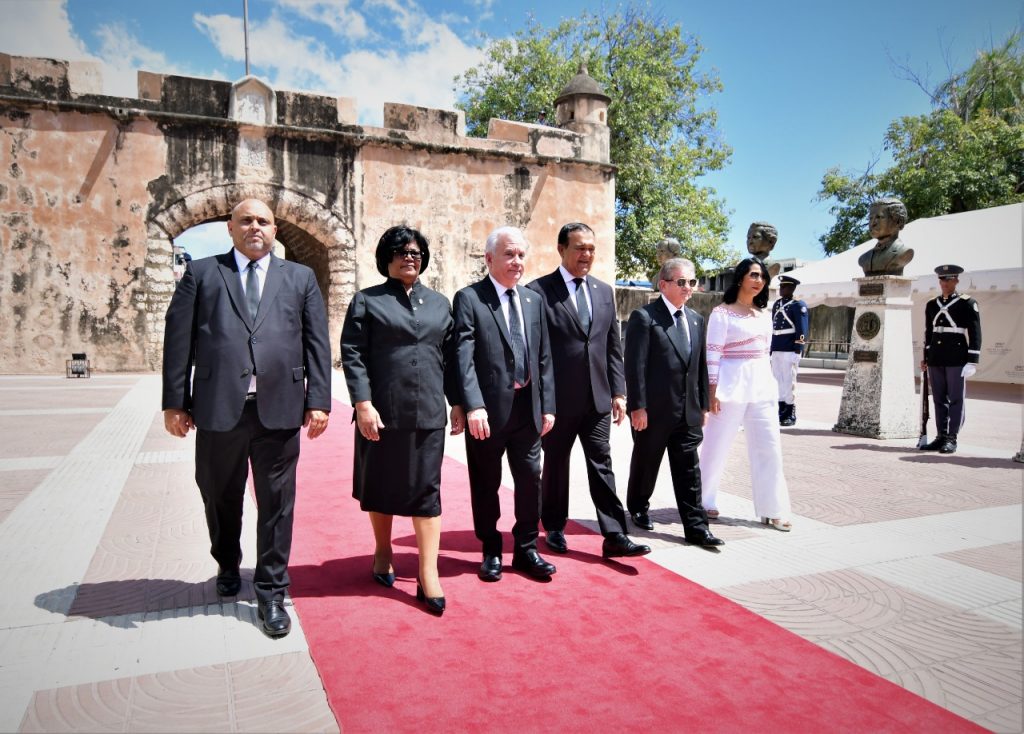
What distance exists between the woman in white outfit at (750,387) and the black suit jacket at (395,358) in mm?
2238

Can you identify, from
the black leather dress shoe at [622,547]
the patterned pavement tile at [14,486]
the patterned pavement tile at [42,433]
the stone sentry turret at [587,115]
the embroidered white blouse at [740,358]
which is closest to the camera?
the black leather dress shoe at [622,547]

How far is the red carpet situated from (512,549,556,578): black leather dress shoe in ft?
0.32

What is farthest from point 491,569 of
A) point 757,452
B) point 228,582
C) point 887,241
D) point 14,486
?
point 887,241

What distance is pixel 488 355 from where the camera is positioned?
12.4 ft

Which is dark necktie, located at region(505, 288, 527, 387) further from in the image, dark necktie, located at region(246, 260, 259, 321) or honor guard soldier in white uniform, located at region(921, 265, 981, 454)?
honor guard soldier in white uniform, located at region(921, 265, 981, 454)

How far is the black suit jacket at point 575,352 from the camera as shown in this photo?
4246mm

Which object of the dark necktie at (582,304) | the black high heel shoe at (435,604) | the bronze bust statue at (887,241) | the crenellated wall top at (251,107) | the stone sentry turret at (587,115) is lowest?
the black high heel shoe at (435,604)

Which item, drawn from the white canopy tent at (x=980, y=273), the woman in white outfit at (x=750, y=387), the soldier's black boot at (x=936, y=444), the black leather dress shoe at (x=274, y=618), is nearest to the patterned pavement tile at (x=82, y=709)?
the black leather dress shoe at (x=274, y=618)

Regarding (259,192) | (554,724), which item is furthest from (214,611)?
(259,192)

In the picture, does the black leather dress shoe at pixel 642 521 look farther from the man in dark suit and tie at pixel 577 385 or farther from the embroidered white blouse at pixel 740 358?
the embroidered white blouse at pixel 740 358

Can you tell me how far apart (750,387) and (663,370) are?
2.31ft

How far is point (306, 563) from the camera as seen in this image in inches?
158

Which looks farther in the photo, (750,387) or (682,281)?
(750,387)

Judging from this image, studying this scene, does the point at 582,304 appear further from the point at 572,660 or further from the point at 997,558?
the point at 997,558
